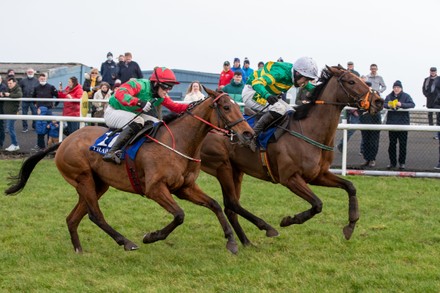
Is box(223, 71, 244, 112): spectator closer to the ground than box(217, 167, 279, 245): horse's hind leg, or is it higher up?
higher up

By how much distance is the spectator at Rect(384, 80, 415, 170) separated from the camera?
446 inches

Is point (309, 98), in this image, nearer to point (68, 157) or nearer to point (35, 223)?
point (68, 157)

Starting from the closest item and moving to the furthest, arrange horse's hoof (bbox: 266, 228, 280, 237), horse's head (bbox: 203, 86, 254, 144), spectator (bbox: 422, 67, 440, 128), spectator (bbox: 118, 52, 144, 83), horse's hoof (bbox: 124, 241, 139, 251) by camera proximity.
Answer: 1. horse's head (bbox: 203, 86, 254, 144)
2. horse's hoof (bbox: 124, 241, 139, 251)
3. horse's hoof (bbox: 266, 228, 280, 237)
4. spectator (bbox: 422, 67, 440, 128)
5. spectator (bbox: 118, 52, 144, 83)

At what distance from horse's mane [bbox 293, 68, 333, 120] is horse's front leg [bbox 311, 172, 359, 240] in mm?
645

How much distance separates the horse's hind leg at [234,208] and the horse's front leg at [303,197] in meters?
0.31

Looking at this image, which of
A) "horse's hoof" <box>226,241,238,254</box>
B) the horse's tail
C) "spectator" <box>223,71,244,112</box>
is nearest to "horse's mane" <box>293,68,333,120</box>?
"horse's hoof" <box>226,241,238,254</box>

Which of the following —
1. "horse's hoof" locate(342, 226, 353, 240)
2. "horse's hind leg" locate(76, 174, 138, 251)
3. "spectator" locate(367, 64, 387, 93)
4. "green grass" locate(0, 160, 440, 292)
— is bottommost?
"green grass" locate(0, 160, 440, 292)

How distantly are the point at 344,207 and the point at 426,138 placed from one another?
11.1 feet

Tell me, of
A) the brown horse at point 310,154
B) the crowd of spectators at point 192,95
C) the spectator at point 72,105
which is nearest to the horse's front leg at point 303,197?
the brown horse at point 310,154

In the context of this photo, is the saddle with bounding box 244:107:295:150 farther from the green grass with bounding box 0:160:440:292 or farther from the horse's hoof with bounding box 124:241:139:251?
the horse's hoof with bounding box 124:241:139:251

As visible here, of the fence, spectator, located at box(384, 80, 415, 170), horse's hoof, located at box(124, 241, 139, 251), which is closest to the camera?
horse's hoof, located at box(124, 241, 139, 251)

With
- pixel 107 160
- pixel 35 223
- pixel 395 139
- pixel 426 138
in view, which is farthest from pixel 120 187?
pixel 426 138

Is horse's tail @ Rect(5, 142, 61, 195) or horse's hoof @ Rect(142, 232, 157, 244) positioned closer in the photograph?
horse's hoof @ Rect(142, 232, 157, 244)

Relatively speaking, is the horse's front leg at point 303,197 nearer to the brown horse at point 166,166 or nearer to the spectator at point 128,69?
the brown horse at point 166,166
